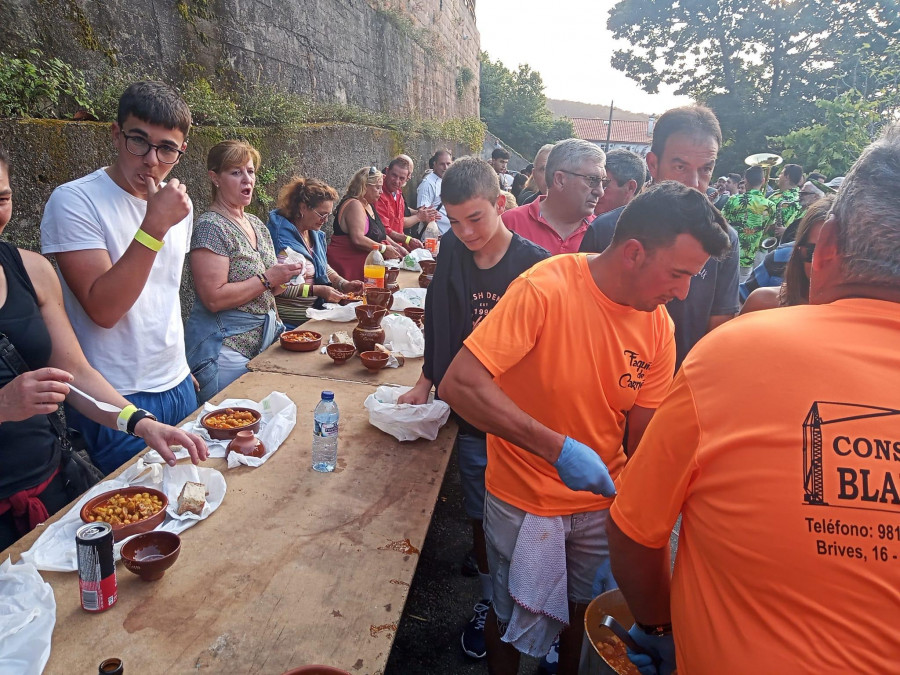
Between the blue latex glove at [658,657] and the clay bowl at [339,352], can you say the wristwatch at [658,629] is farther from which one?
the clay bowl at [339,352]

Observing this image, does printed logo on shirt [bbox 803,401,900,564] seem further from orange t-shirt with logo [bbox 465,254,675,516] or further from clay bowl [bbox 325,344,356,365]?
clay bowl [bbox 325,344,356,365]

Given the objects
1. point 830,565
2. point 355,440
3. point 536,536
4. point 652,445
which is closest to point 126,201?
point 355,440

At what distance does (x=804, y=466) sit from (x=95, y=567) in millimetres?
1513

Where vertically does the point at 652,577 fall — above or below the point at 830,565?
below

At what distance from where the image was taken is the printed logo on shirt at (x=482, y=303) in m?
2.47

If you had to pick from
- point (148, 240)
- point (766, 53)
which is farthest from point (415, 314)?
point (766, 53)

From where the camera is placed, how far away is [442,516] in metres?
3.57

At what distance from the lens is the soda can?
1.25 metres

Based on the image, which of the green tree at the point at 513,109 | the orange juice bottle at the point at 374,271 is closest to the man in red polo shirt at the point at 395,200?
the orange juice bottle at the point at 374,271

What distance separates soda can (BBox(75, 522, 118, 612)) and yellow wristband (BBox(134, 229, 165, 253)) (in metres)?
1.12

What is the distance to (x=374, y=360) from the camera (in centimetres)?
302

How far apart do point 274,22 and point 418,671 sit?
6.65 metres

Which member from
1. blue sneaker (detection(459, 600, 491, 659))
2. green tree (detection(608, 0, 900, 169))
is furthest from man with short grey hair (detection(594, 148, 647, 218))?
green tree (detection(608, 0, 900, 169))

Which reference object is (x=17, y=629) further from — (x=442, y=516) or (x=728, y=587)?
(x=442, y=516)
